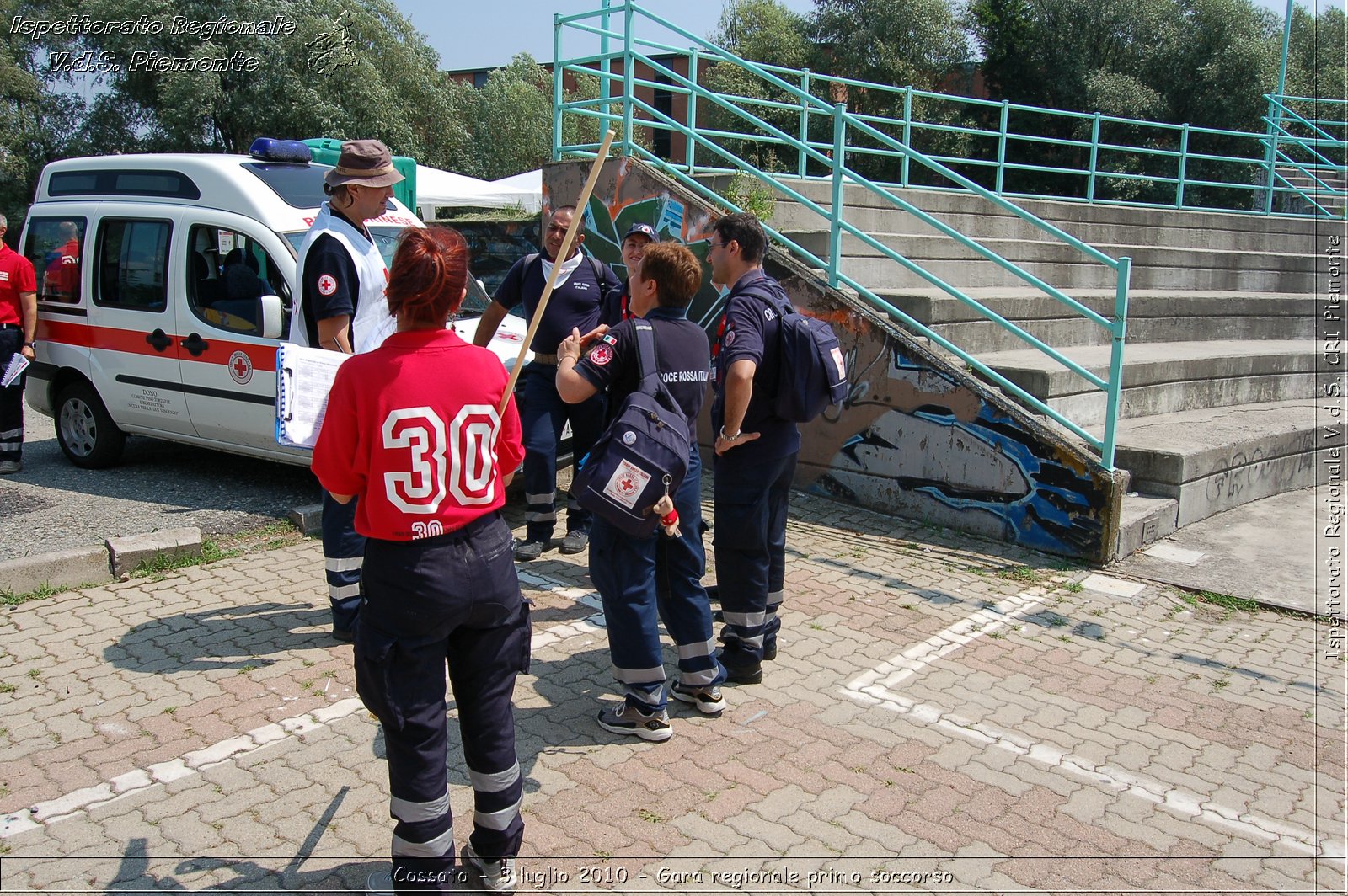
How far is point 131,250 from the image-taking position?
7344 mm

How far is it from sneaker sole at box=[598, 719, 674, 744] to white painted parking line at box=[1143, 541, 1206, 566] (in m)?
4.00

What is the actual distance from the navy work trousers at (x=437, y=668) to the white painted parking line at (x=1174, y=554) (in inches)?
198

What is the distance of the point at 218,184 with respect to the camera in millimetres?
6965

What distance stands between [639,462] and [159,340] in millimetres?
5081

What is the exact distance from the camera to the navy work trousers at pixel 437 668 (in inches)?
106

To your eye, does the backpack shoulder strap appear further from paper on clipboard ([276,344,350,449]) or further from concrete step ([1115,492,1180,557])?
concrete step ([1115,492,1180,557])

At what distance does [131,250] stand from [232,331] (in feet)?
4.46

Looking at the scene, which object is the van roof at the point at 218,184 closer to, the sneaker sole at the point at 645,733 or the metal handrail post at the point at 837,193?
the metal handrail post at the point at 837,193

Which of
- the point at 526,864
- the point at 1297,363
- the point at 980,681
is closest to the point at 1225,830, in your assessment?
the point at 980,681

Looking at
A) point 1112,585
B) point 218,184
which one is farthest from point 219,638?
point 1112,585

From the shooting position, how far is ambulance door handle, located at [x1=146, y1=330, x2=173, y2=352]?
7.08 metres

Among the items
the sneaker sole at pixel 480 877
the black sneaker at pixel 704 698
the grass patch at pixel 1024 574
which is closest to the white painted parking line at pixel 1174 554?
the grass patch at pixel 1024 574

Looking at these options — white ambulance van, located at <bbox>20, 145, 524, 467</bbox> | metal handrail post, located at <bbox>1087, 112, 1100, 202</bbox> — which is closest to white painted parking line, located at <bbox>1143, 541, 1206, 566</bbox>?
white ambulance van, located at <bbox>20, 145, 524, 467</bbox>

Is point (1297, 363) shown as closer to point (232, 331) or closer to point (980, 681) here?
point (980, 681)
